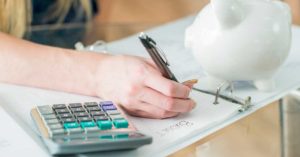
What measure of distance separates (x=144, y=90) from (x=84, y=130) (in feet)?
0.34

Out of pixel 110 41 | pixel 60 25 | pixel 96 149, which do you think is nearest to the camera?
pixel 96 149

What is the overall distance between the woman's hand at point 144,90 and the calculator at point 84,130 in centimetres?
4

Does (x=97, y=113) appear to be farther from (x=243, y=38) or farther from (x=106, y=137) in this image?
(x=243, y=38)

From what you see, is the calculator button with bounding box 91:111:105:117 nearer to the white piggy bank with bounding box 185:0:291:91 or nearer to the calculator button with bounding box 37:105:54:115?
the calculator button with bounding box 37:105:54:115

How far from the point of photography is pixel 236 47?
24.7 inches

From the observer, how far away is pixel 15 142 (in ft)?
1.85

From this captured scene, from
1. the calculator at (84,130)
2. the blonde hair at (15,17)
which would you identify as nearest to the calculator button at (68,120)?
the calculator at (84,130)

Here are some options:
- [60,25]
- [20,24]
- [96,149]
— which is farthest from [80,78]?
[60,25]

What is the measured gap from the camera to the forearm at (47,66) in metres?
0.68

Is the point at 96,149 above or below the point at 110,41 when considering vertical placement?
below

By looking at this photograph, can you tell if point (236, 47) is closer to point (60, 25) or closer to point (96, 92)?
point (96, 92)

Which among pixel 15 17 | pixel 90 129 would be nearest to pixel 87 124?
pixel 90 129

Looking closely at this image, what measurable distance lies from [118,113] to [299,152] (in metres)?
0.20

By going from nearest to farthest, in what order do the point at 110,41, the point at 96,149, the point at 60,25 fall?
the point at 96,149 < the point at 110,41 < the point at 60,25
